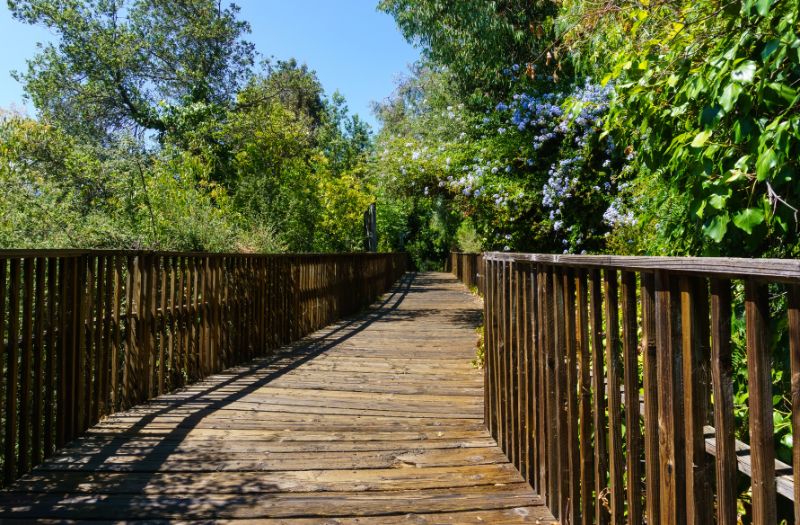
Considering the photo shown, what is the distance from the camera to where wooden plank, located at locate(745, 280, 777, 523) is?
Answer: 1267 millimetres

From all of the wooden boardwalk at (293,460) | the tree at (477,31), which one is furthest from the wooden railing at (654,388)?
the tree at (477,31)

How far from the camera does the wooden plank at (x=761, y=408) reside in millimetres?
1267

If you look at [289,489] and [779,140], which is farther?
[289,489]

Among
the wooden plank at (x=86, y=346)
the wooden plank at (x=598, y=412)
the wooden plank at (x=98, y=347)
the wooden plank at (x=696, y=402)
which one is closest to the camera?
the wooden plank at (x=696, y=402)

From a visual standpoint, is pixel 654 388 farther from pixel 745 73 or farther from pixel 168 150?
pixel 168 150

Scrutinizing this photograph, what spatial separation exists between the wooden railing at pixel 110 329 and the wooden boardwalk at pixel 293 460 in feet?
0.62

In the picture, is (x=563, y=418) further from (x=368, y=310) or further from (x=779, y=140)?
(x=368, y=310)

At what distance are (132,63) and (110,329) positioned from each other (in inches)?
940

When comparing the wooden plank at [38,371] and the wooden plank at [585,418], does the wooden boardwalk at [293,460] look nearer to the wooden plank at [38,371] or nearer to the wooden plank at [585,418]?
the wooden plank at [38,371]

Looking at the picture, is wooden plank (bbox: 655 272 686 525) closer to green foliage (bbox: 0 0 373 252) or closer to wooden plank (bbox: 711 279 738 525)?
wooden plank (bbox: 711 279 738 525)

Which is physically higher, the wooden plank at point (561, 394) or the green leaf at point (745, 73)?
the green leaf at point (745, 73)

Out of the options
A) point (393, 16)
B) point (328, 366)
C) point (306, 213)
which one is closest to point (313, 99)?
point (306, 213)

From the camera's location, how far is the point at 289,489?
309 centimetres

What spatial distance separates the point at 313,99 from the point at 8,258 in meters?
35.7
